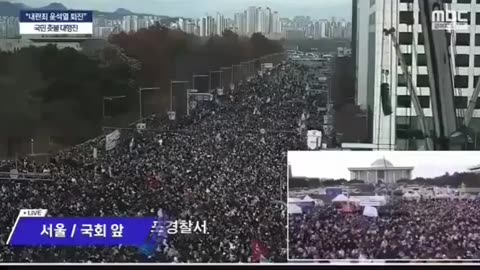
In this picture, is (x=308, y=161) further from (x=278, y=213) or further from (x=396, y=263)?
(x=396, y=263)

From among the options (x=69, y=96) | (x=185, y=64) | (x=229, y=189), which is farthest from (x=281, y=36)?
(x=69, y=96)

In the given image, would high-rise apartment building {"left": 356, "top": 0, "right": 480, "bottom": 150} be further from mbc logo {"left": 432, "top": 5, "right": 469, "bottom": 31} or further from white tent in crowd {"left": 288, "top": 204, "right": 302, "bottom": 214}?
white tent in crowd {"left": 288, "top": 204, "right": 302, "bottom": 214}

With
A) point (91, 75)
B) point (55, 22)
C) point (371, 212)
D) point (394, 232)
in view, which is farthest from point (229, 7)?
point (394, 232)

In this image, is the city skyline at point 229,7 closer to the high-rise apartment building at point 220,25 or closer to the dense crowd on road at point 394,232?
the high-rise apartment building at point 220,25

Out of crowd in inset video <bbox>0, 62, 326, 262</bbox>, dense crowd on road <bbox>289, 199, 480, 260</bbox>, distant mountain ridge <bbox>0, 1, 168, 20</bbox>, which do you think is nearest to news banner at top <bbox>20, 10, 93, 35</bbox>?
distant mountain ridge <bbox>0, 1, 168, 20</bbox>

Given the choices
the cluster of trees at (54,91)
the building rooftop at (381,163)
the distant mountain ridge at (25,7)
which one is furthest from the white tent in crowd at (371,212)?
the distant mountain ridge at (25,7)

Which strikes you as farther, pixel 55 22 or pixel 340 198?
pixel 340 198

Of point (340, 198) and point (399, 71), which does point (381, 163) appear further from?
point (399, 71)
